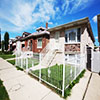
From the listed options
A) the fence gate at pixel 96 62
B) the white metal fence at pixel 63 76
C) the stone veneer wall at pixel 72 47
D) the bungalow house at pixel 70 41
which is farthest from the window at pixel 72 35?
the white metal fence at pixel 63 76

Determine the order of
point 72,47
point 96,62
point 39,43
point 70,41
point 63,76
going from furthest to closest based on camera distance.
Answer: point 39,43, point 70,41, point 72,47, point 96,62, point 63,76

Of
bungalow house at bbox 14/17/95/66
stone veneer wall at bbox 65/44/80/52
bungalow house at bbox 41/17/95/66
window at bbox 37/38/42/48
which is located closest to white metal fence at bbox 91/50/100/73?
bungalow house at bbox 14/17/95/66

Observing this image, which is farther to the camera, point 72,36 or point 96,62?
point 72,36

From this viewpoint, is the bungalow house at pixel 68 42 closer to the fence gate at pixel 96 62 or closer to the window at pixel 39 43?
the fence gate at pixel 96 62

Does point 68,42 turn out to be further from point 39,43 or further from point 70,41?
point 39,43

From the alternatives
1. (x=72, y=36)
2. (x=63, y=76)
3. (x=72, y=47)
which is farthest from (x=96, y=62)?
(x=63, y=76)

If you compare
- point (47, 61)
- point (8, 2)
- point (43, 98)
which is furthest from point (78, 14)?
point (43, 98)

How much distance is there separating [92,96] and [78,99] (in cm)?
71

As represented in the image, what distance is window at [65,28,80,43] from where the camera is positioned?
6975mm

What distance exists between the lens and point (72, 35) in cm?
745

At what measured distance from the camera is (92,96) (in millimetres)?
2420

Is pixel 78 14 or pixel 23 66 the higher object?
pixel 78 14

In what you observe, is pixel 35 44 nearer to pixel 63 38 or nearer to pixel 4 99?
pixel 63 38

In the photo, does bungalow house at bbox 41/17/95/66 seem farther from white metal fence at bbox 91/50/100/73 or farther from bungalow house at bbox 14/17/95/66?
white metal fence at bbox 91/50/100/73
